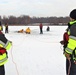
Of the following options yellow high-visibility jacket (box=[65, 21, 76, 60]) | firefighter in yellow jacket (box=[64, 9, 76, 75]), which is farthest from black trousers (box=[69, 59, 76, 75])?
yellow high-visibility jacket (box=[65, 21, 76, 60])

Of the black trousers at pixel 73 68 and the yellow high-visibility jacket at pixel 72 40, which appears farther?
the black trousers at pixel 73 68

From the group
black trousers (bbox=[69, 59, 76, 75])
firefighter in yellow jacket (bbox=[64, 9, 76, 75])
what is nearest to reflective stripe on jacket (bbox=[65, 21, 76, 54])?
firefighter in yellow jacket (bbox=[64, 9, 76, 75])

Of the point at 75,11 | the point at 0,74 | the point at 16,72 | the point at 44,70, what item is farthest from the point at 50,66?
the point at 75,11

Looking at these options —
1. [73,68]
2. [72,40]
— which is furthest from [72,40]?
[73,68]

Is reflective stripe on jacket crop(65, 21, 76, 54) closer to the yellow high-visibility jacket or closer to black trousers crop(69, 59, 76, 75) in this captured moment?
the yellow high-visibility jacket

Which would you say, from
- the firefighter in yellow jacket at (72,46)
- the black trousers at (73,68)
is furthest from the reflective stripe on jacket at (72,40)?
the black trousers at (73,68)

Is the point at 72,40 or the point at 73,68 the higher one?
the point at 72,40

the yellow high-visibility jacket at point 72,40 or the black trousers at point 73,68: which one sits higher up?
the yellow high-visibility jacket at point 72,40

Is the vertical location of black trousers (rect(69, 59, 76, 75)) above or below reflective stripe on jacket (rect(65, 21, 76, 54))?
below

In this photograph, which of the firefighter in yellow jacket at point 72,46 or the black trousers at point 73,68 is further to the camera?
the black trousers at point 73,68

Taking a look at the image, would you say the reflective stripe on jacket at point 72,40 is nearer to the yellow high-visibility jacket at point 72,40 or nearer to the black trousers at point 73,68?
the yellow high-visibility jacket at point 72,40

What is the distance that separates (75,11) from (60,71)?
9.74ft

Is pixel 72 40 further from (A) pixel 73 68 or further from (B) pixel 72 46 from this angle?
(A) pixel 73 68

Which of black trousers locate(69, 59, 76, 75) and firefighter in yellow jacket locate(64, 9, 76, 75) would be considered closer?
firefighter in yellow jacket locate(64, 9, 76, 75)
